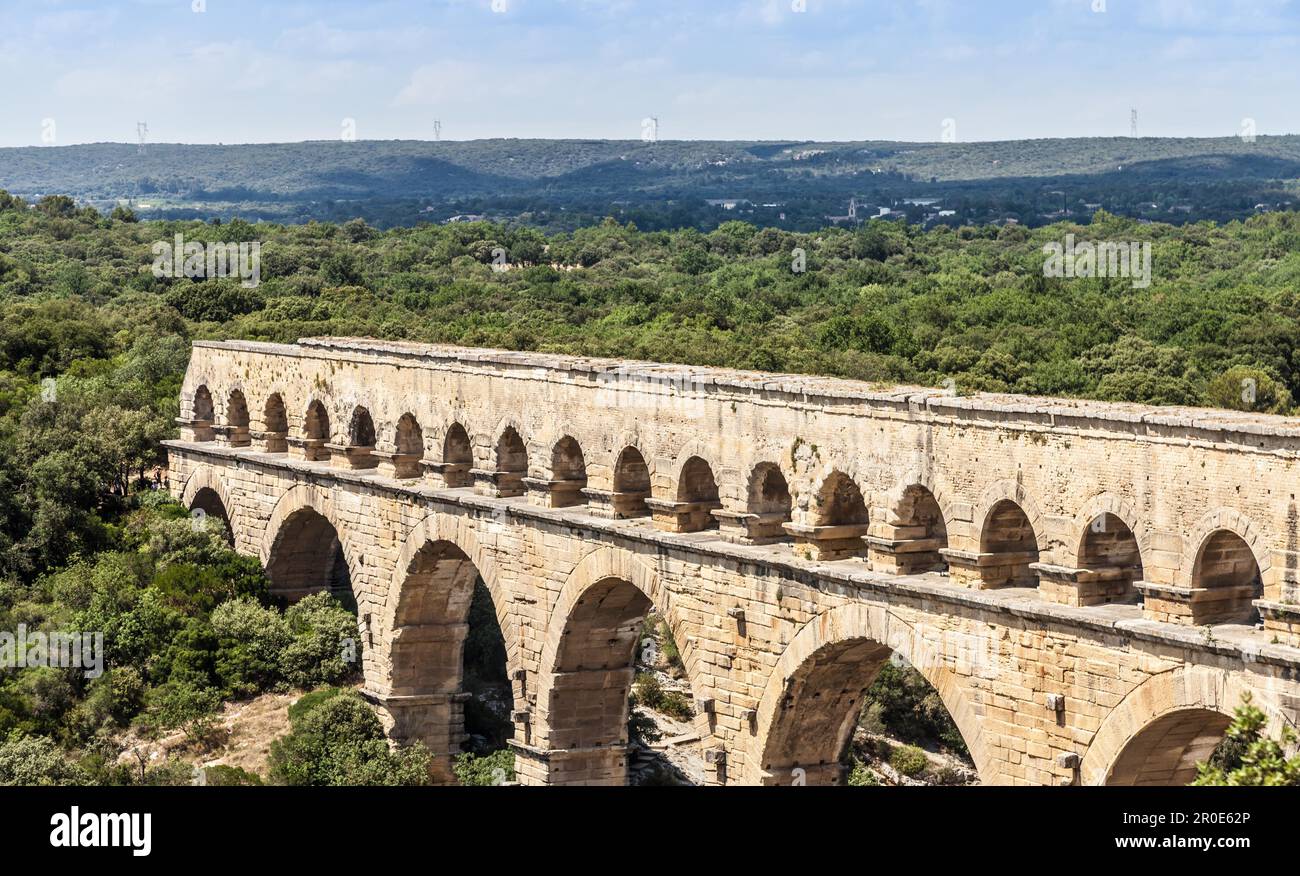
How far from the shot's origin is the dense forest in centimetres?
3136

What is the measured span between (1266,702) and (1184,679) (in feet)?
3.07

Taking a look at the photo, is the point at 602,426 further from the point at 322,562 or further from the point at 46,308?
the point at 46,308

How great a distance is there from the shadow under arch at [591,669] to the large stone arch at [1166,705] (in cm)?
835

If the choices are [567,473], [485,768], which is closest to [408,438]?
[567,473]

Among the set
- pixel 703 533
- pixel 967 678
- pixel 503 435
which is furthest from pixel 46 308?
pixel 967 678

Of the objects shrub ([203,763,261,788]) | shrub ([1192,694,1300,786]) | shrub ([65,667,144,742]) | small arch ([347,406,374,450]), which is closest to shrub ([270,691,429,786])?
shrub ([203,763,261,788])

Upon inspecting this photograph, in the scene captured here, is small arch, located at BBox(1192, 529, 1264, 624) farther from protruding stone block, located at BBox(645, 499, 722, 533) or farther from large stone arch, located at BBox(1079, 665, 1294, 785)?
protruding stone block, located at BBox(645, 499, 722, 533)

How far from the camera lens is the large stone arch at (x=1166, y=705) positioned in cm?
1725

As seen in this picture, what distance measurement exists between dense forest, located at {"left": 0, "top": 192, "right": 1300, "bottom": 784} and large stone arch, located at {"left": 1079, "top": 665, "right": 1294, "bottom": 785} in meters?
12.9

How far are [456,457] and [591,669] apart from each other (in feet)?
15.2

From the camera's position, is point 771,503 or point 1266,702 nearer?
point 1266,702

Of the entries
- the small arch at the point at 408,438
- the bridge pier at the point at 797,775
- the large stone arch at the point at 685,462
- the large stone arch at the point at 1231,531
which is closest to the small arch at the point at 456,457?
the small arch at the point at 408,438

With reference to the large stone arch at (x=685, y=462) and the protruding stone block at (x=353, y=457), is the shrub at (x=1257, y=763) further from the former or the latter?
the protruding stone block at (x=353, y=457)
